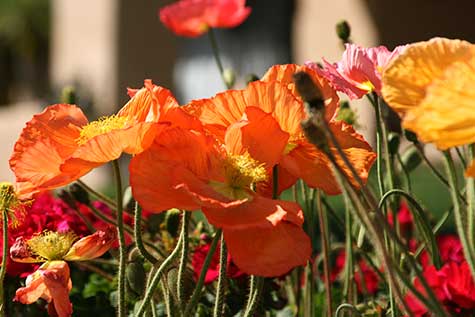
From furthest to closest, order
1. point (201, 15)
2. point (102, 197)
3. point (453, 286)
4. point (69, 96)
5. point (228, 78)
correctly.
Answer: point (201, 15) → point (228, 78) → point (69, 96) → point (102, 197) → point (453, 286)

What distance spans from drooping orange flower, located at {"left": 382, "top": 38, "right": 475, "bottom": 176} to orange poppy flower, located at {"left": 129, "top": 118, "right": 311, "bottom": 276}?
0.15 m

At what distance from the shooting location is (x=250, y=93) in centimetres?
105

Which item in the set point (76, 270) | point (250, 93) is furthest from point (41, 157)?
point (76, 270)

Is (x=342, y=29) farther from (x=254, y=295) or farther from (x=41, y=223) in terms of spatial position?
(x=254, y=295)

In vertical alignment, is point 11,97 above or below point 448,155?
below

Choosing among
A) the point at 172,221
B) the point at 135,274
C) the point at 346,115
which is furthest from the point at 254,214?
the point at 346,115

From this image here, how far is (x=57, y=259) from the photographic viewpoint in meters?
1.12

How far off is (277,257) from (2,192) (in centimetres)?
31

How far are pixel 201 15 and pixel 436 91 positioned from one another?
1.80m

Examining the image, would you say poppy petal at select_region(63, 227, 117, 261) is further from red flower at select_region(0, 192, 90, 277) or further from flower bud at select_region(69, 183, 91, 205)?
flower bud at select_region(69, 183, 91, 205)

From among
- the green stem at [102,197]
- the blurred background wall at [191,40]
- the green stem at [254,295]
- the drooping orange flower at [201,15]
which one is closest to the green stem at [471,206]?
the green stem at [254,295]

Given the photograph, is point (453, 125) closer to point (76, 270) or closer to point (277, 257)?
point (277, 257)

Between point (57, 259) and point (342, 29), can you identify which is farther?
point (342, 29)

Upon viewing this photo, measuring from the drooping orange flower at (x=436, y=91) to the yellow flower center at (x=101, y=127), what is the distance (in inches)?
11.5
